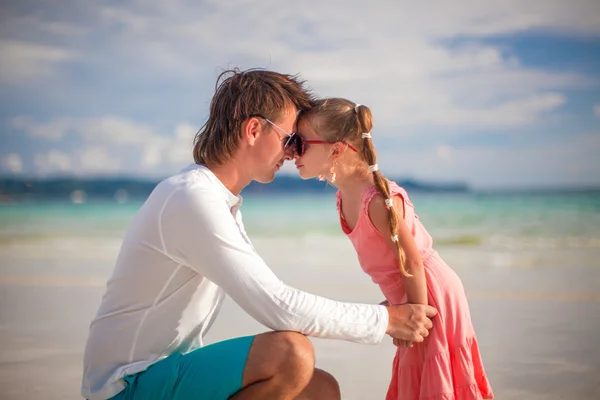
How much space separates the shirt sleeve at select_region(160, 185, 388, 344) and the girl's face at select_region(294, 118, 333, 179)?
1.83 feet

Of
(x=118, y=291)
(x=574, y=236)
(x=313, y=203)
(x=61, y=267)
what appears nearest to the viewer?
(x=118, y=291)

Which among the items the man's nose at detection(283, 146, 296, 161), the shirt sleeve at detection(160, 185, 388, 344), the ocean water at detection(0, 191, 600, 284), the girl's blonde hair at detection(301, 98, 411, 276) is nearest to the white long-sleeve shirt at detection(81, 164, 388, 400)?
the shirt sleeve at detection(160, 185, 388, 344)

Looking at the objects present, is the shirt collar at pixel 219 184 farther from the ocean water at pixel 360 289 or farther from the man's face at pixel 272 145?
the ocean water at pixel 360 289

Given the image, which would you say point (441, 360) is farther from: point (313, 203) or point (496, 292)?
point (313, 203)

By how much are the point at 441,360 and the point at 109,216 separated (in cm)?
1523

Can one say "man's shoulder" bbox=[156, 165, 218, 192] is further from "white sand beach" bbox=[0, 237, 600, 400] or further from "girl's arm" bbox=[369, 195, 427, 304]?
"white sand beach" bbox=[0, 237, 600, 400]

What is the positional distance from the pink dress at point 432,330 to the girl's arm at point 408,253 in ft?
0.17

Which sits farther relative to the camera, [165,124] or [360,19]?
[165,124]

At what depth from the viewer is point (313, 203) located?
1783cm

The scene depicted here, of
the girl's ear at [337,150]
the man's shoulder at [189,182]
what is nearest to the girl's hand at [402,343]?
the girl's ear at [337,150]

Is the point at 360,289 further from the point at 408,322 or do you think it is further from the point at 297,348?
the point at 297,348

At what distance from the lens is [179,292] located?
6.75ft

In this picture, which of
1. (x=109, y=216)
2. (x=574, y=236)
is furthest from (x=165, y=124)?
(x=574, y=236)

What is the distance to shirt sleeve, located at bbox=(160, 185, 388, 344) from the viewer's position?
1959mm
